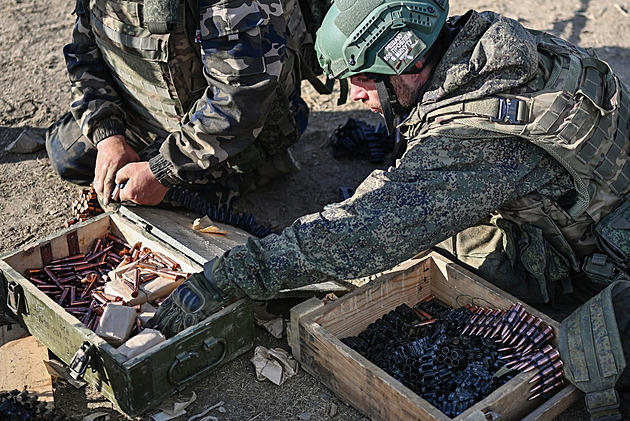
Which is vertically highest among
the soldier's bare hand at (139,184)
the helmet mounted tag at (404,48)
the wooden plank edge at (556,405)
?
the helmet mounted tag at (404,48)

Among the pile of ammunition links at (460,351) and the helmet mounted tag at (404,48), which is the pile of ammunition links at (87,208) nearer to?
the pile of ammunition links at (460,351)

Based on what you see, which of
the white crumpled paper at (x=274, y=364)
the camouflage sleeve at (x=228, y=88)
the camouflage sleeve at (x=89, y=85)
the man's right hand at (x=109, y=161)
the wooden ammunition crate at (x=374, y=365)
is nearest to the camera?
the wooden ammunition crate at (x=374, y=365)

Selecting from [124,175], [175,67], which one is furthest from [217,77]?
[124,175]

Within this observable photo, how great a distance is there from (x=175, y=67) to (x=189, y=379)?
246cm

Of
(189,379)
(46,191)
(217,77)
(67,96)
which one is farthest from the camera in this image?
(67,96)

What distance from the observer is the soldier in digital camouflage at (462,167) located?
443 cm

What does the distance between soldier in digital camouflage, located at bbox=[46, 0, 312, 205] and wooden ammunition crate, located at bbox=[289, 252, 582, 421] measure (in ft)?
5.05

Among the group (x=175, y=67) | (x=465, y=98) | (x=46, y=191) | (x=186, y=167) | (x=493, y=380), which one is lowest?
(x=46, y=191)

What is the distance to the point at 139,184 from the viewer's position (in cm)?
573

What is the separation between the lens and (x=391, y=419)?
435 cm

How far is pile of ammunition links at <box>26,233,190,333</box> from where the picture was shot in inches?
202

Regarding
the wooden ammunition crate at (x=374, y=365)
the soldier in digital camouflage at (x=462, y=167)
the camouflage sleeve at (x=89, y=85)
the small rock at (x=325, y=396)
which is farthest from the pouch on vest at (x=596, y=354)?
the camouflage sleeve at (x=89, y=85)

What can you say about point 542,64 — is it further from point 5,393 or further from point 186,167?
point 5,393

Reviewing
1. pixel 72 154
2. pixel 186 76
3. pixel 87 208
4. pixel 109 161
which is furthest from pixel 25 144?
pixel 186 76
